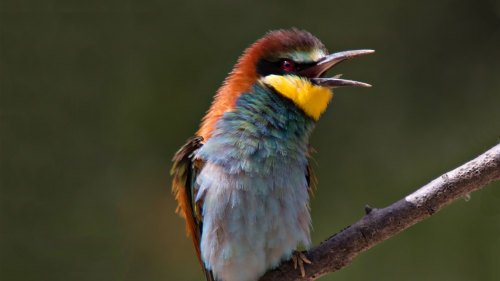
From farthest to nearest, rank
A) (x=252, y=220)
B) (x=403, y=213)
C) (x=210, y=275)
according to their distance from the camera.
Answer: (x=210, y=275), (x=252, y=220), (x=403, y=213)

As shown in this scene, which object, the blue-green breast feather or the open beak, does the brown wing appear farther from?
the open beak


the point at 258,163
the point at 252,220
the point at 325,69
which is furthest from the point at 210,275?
the point at 325,69

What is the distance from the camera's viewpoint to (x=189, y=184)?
178cm

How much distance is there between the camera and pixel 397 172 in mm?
3004

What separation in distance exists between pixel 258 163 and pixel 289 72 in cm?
31

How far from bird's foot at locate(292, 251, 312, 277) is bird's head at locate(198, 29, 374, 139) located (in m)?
0.40

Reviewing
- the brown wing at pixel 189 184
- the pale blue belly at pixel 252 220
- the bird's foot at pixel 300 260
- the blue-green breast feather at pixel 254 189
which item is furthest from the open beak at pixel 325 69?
the bird's foot at pixel 300 260

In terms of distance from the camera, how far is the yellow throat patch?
66.8 inches

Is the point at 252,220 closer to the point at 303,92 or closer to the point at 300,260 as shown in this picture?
the point at 300,260

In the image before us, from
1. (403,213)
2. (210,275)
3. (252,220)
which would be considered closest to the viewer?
(403,213)

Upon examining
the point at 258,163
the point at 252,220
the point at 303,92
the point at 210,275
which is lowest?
the point at 210,275

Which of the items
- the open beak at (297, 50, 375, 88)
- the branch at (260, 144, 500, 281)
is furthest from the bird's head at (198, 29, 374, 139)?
the branch at (260, 144, 500, 281)

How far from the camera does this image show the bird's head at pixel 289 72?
1.71 m

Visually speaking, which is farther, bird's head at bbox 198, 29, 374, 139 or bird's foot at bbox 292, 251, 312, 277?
bird's head at bbox 198, 29, 374, 139
